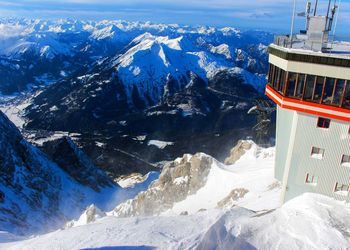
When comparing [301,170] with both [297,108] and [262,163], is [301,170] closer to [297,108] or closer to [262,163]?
[297,108]

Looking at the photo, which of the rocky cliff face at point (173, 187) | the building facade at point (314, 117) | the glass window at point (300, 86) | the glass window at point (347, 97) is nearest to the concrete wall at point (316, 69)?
the building facade at point (314, 117)

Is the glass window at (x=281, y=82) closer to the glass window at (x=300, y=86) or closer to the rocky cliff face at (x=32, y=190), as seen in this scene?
the glass window at (x=300, y=86)

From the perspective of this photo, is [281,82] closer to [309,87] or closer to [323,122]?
[309,87]

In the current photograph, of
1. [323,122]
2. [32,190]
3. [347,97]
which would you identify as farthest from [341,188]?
[32,190]

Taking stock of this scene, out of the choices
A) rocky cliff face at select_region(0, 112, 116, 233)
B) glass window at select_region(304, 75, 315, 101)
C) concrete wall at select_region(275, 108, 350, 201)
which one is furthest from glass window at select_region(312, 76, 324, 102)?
rocky cliff face at select_region(0, 112, 116, 233)

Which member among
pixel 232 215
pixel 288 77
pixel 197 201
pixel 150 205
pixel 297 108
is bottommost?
pixel 150 205

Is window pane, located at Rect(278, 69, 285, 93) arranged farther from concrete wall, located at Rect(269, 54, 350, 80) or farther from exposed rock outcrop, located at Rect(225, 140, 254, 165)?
exposed rock outcrop, located at Rect(225, 140, 254, 165)

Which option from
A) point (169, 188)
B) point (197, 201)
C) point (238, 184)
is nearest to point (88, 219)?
point (169, 188)
